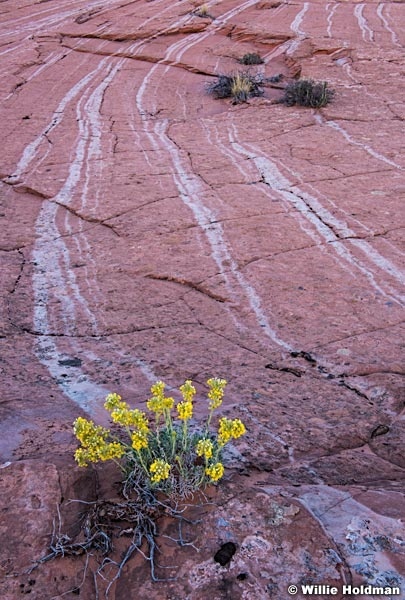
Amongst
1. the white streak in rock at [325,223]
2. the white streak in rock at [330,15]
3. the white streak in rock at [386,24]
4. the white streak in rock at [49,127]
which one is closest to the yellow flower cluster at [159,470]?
the white streak in rock at [325,223]

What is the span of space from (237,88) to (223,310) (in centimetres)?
624

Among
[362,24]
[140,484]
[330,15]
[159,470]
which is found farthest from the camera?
[330,15]

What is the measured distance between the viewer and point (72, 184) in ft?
19.5

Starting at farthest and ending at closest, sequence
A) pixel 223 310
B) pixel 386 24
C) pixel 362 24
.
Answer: pixel 362 24 → pixel 386 24 → pixel 223 310

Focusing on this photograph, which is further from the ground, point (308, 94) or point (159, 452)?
point (159, 452)

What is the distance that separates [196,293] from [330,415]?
61.5 inches

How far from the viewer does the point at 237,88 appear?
898 centimetres

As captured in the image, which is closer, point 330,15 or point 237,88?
point 237,88

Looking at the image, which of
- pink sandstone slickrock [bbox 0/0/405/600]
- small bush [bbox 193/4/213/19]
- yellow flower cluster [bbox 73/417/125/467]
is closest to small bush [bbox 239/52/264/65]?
pink sandstone slickrock [bbox 0/0/405/600]

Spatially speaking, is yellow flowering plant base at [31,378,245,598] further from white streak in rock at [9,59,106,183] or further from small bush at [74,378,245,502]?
white streak in rock at [9,59,106,183]

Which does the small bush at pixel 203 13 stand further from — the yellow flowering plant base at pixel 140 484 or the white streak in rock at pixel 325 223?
the yellow flowering plant base at pixel 140 484

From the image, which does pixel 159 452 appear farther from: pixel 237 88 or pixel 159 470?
pixel 237 88

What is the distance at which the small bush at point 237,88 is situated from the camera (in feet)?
29.4

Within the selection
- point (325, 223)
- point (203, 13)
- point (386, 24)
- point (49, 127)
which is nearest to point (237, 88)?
point (49, 127)
